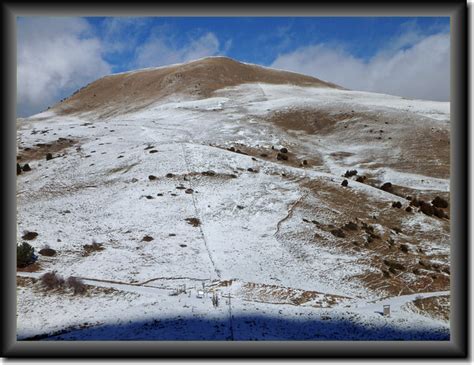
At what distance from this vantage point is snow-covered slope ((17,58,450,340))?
62.0ft

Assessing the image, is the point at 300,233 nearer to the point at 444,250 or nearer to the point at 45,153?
the point at 444,250

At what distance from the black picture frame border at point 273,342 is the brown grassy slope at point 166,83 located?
238 feet

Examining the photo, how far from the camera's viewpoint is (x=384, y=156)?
51.4m

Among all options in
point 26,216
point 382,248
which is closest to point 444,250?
point 382,248

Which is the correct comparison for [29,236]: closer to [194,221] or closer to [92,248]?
[92,248]

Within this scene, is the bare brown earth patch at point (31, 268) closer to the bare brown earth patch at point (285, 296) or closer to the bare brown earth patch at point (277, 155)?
the bare brown earth patch at point (285, 296)

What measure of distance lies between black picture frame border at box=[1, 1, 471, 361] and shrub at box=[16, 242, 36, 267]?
1183cm

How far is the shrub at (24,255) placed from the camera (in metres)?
23.4

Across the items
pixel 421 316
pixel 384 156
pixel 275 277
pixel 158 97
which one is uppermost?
pixel 158 97

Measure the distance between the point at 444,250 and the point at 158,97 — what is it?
6924 centimetres

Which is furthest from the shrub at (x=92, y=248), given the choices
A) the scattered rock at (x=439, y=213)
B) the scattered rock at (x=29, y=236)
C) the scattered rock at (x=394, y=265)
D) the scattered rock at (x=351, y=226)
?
the scattered rock at (x=439, y=213)

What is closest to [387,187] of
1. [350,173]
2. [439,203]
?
[350,173]

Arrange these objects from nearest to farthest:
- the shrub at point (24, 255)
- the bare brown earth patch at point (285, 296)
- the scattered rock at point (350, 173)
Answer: the bare brown earth patch at point (285, 296)
the shrub at point (24, 255)
the scattered rock at point (350, 173)
